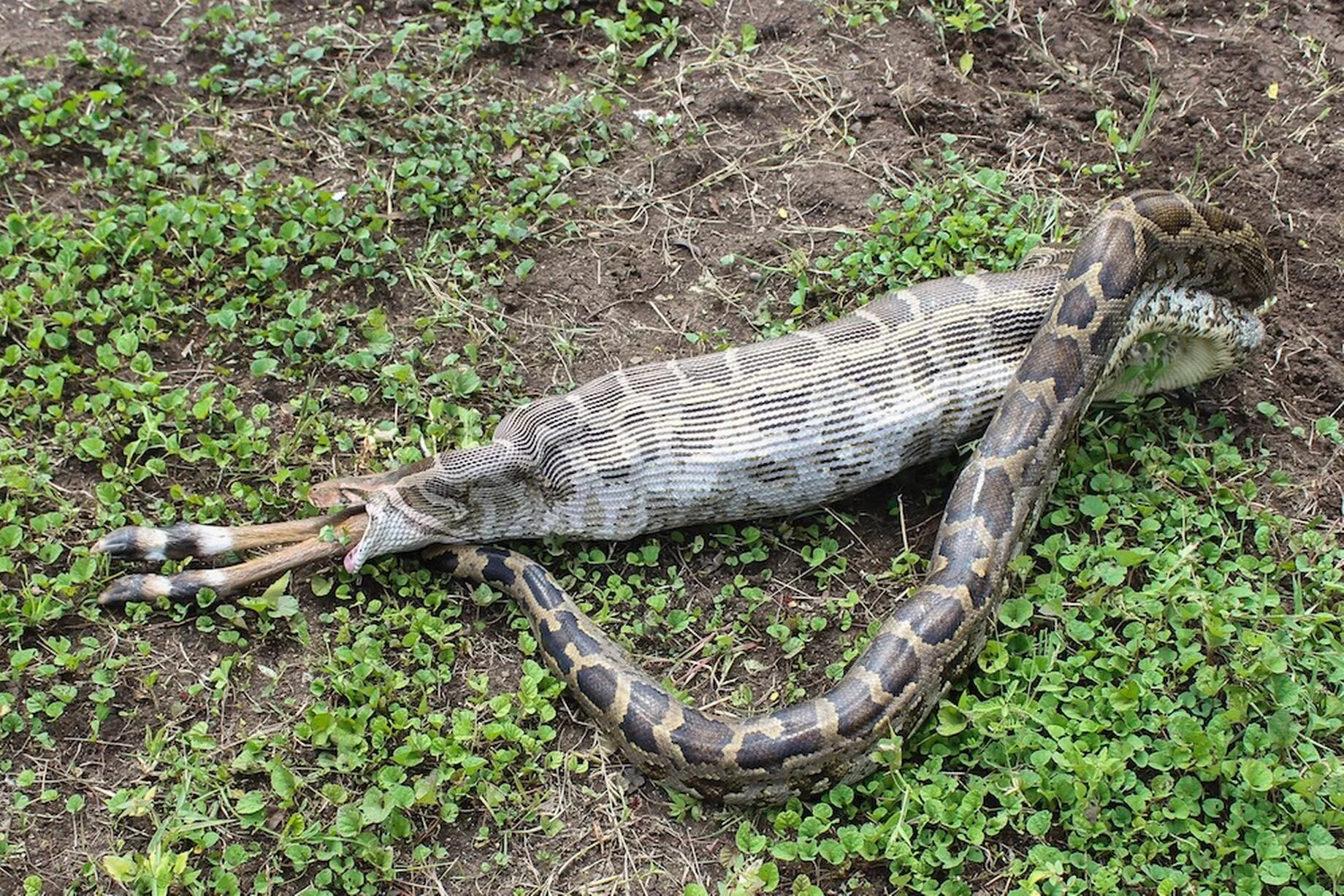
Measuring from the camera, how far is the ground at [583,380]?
14.3 feet

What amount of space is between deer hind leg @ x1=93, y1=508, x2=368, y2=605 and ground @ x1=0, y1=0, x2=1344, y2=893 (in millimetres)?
95

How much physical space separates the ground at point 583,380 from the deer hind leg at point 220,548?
95mm

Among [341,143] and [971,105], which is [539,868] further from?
[971,105]

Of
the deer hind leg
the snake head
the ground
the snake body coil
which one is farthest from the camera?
the snake head

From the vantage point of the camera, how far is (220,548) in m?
5.07

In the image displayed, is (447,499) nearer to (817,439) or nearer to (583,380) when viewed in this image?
(583,380)

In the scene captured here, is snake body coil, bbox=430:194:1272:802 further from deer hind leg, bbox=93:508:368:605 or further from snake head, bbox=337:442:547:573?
deer hind leg, bbox=93:508:368:605

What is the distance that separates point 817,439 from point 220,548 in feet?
8.52

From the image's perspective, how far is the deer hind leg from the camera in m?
4.92

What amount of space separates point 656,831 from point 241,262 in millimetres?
3611

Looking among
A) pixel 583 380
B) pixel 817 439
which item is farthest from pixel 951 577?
pixel 583 380

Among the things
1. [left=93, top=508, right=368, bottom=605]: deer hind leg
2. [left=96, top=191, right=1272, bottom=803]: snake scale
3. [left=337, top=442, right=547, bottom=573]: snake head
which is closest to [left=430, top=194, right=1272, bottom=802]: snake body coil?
[left=96, top=191, right=1272, bottom=803]: snake scale

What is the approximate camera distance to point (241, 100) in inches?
269

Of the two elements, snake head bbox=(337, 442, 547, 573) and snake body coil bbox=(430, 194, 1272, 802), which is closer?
snake body coil bbox=(430, 194, 1272, 802)
